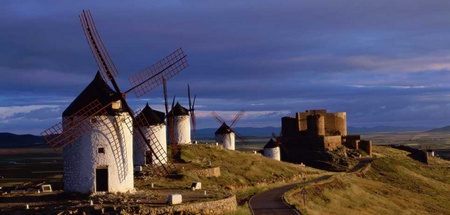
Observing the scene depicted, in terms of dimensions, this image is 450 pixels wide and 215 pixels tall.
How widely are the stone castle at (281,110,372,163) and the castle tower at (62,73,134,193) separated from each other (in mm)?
42060

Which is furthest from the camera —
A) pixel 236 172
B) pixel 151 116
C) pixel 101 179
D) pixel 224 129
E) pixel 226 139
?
pixel 224 129

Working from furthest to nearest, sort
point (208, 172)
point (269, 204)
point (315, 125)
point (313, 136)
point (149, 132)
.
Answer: point (315, 125) → point (313, 136) → point (149, 132) → point (208, 172) → point (269, 204)

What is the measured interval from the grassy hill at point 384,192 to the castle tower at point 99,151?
10.3 metres

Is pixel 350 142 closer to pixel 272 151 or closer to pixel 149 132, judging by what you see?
pixel 272 151

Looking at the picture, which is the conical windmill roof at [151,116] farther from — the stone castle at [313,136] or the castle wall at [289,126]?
the castle wall at [289,126]

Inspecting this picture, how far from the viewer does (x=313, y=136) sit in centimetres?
6769

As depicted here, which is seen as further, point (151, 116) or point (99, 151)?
point (151, 116)

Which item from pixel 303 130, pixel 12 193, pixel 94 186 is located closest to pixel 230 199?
pixel 94 186

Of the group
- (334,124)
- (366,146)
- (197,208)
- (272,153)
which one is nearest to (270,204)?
(197,208)

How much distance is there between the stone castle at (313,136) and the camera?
221 ft

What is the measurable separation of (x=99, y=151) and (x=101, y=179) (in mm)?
1472

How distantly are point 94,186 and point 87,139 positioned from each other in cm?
239

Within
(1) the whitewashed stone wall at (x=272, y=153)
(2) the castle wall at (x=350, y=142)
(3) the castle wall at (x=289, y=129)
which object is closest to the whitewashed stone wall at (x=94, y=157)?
(1) the whitewashed stone wall at (x=272, y=153)

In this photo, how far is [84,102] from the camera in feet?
87.9
